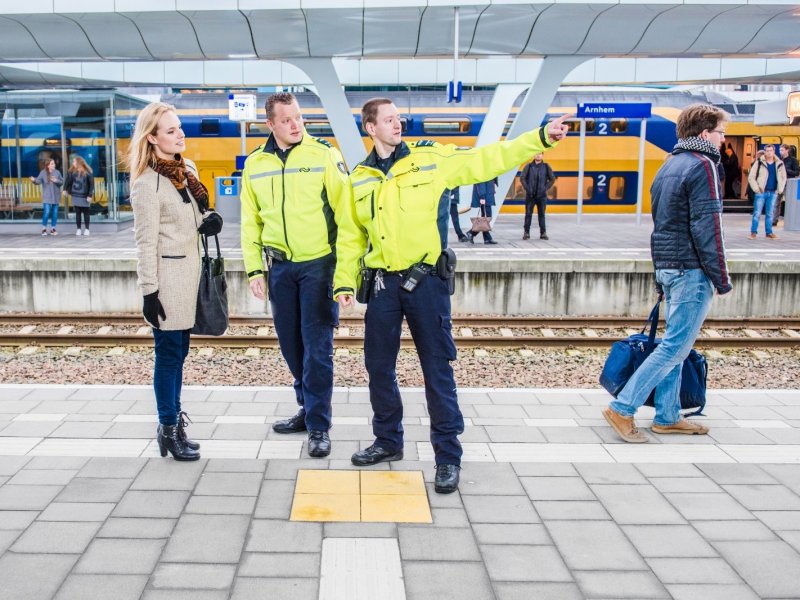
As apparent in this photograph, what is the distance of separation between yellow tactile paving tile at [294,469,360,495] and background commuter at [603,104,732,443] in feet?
5.76

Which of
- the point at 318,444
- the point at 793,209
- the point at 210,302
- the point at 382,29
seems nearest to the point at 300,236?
the point at 210,302

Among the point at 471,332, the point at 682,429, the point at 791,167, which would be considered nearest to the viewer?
the point at 682,429

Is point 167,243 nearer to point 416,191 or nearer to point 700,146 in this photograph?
point 416,191

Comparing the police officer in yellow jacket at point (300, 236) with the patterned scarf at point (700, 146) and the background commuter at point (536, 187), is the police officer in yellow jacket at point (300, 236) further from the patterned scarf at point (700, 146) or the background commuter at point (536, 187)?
the background commuter at point (536, 187)

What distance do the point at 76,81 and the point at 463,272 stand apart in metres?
17.2

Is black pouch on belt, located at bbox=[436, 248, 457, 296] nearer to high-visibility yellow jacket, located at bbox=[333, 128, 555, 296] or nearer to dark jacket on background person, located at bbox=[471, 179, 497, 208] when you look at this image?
high-visibility yellow jacket, located at bbox=[333, 128, 555, 296]

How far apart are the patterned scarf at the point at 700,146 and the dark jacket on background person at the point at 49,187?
1466cm

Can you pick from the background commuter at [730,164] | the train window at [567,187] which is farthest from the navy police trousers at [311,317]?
the background commuter at [730,164]

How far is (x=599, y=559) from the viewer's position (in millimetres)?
3531

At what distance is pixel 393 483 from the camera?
442 centimetres

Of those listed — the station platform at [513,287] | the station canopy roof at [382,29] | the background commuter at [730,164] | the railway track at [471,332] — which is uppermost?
the station canopy roof at [382,29]

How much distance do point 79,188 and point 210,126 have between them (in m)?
5.90

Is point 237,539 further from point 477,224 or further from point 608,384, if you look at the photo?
point 477,224

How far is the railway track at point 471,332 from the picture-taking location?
343 inches
